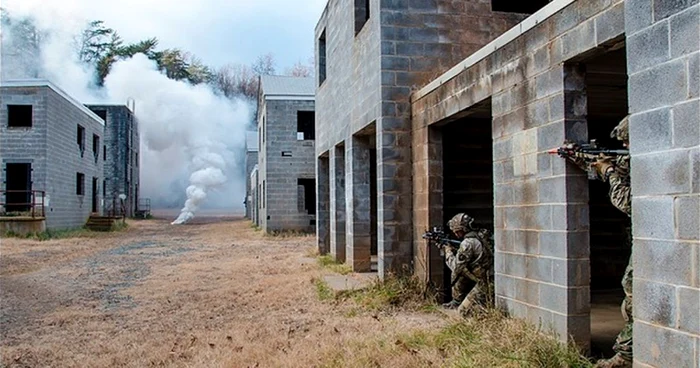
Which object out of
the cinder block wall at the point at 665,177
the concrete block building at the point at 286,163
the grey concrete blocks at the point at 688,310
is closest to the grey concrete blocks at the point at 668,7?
the cinder block wall at the point at 665,177

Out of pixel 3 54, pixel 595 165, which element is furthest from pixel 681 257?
pixel 3 54

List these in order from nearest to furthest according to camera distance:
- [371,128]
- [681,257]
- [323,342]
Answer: [681,257], [323,342], [371,128]

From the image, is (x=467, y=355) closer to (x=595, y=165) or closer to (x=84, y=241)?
(x=595, y=165)

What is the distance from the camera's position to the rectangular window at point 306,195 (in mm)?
23031

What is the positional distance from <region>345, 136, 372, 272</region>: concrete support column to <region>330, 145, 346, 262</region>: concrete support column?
56.3 inches

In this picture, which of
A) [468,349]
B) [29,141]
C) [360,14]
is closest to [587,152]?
[468,349]

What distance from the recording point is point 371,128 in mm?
9367

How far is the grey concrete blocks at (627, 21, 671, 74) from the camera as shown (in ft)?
10.4

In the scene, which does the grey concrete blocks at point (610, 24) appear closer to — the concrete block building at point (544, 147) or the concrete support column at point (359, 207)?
the concrete block building at point (544, 147)

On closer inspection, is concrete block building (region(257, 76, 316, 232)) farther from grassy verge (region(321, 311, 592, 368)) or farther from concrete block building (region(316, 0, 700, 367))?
grassy verge (region(321, 311, 592, 368))

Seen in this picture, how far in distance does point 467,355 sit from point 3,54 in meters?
44.7

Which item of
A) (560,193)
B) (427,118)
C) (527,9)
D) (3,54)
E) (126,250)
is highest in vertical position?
(3,54)

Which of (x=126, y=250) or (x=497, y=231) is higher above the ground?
(x=497, y=231)

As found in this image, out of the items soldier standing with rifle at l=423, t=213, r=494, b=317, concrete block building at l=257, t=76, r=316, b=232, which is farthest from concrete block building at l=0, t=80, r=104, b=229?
soldier standing with rifle at l=423, t=213, r=494, b=317
